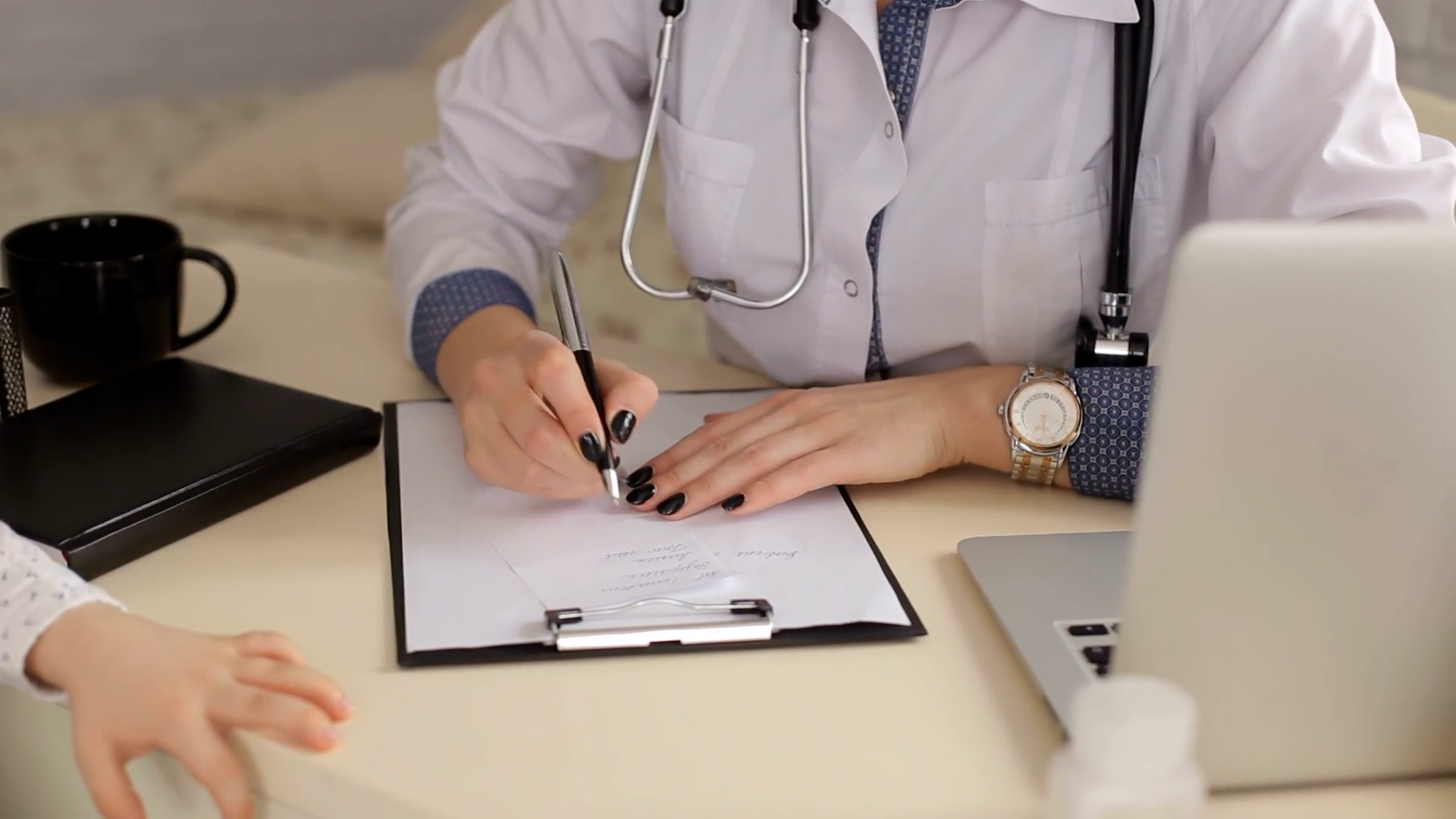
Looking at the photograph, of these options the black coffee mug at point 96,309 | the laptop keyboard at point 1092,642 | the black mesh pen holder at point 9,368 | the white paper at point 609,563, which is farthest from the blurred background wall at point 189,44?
the laptop keyboard at point 1092,642

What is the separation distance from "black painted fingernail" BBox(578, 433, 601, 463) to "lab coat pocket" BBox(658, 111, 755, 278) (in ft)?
1.02

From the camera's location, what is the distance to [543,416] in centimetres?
81

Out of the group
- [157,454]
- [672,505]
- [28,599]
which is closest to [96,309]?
[157,454]

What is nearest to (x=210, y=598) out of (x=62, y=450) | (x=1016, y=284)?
(x=62, y=450)

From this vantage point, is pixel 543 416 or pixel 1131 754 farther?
pixel 543 416

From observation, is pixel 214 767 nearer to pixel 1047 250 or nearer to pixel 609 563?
pixel 609 563

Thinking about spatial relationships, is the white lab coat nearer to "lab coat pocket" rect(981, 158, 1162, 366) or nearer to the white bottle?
"lab coat pocket" rect(981, 158, 1162, 366)

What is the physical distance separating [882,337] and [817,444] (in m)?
0.20

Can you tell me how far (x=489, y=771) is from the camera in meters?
0.57

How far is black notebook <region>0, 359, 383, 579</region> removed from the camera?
2.46 feet

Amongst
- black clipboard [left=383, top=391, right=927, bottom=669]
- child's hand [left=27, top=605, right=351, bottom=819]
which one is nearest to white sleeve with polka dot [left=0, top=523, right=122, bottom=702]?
A: child's hand [left=27, top=605, right=351, bottom=819]

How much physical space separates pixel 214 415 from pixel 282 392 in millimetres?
51

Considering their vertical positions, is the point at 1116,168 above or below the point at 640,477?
above

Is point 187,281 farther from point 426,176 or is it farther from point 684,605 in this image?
point 684,605
